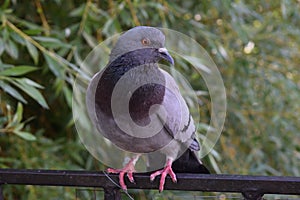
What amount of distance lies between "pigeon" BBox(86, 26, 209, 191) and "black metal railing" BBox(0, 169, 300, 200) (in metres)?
0.11

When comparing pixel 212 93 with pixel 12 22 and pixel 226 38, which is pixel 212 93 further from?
pixel 12 22

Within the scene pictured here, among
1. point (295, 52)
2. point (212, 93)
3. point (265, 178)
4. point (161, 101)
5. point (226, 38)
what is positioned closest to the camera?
point (265, 178)

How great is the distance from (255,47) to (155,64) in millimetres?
1324

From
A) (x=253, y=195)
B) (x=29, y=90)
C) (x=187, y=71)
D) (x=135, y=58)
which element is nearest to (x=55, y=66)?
(x=29, y=90)

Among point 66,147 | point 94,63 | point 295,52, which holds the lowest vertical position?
point 295,52

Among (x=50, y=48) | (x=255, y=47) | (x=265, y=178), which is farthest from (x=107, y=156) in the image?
(x=255, y=47)

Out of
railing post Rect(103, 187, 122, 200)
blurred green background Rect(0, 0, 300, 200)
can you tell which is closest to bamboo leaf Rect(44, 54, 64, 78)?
blurred green background Rect(0, 0, 300, 200)

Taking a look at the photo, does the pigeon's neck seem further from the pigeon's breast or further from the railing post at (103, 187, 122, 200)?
the railing post at (103, 187, 122, 200)

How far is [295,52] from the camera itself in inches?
115

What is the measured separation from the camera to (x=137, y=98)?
141 centimetres

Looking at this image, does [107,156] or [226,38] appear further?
[226,38]

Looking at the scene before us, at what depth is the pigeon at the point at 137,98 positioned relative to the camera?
4.61 feet

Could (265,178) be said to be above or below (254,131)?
above

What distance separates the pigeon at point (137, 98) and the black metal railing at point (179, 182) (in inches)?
4.2
